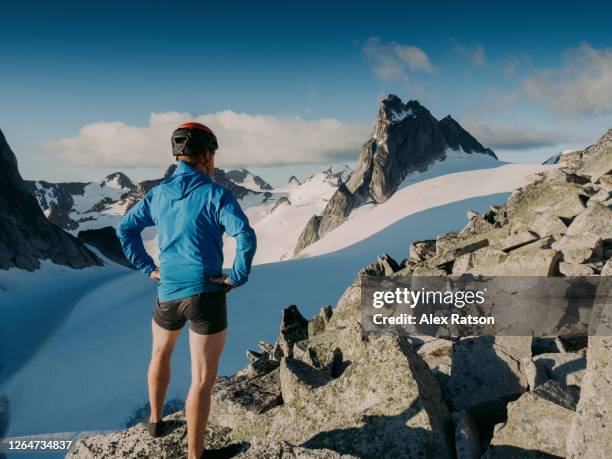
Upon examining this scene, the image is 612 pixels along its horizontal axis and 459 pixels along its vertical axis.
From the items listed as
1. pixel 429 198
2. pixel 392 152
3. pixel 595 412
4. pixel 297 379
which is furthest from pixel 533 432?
pixel 392 152

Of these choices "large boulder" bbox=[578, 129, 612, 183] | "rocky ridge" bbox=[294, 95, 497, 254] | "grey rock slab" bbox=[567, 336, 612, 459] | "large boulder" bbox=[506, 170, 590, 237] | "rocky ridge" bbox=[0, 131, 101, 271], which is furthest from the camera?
"rocky ridge" bbox=[294, 95, 497, 254]

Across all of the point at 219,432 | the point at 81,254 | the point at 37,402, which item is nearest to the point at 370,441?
the point at 219,432

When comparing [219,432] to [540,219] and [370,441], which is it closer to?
[370,441]

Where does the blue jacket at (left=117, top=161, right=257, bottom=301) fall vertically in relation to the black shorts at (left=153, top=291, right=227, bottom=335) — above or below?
above

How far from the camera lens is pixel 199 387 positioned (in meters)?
3.94

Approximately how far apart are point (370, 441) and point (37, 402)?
17419mm

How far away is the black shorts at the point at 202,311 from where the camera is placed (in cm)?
391

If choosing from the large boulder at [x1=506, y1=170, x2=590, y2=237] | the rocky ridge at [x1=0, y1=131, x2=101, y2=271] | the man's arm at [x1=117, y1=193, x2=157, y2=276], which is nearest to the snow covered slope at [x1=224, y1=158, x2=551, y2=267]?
the rocky ridge at [x1=0, y1=131, x2=101, y2=271]

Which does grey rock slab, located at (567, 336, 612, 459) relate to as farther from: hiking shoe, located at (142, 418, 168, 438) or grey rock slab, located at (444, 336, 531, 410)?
hiking shoe, located at (142, 418, 168, 438)

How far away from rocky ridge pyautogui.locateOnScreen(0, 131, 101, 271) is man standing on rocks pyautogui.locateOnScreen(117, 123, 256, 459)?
153 ft

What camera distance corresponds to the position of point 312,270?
3198 centimetres

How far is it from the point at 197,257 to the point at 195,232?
234 mm

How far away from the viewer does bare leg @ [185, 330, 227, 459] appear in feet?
12.8

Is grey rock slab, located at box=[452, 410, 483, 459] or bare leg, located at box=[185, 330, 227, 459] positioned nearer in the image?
bare leg, located at box=[185, 330, 227, 459]
